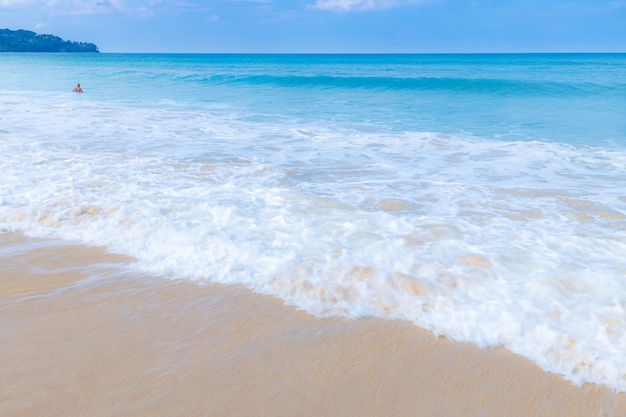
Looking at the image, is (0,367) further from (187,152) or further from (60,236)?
(187,152)

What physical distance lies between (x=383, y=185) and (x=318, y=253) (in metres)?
2.44

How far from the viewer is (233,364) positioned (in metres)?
2.79

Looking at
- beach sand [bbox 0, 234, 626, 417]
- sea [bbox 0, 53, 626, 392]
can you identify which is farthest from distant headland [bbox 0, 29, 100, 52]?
beach sand [bbox 0, 234, 626, 417]

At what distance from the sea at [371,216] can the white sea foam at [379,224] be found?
18 mm

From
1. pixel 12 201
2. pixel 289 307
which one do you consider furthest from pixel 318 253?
pixel 12 201

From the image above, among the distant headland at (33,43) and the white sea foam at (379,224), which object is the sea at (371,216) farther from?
the distant headland at (33,43)

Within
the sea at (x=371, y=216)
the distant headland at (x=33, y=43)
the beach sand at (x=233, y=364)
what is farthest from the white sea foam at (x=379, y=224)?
the distant headland at (x=33, y=43)

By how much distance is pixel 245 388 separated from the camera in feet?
8.52

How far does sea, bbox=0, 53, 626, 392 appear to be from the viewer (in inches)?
131

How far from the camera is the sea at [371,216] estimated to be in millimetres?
3320

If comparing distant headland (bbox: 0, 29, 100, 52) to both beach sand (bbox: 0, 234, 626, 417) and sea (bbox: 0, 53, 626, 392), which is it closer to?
sea (bbox: 0, 53, 626, 392)

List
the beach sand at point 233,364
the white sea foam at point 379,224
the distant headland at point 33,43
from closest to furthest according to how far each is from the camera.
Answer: the beach sand at point 233,364 < the white sea foam at point 379,224 < the distant headland at point 33,43

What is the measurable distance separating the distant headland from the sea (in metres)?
135

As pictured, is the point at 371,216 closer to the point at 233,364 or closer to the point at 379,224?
the point at 379,224
